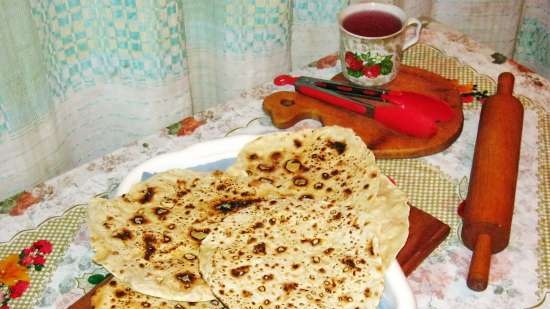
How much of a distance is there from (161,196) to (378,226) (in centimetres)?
36

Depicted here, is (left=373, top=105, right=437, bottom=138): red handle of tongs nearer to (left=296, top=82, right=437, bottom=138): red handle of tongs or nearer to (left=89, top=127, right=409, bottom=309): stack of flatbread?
(left=296, top=82, right=437, bottom=138): red handle of tongs

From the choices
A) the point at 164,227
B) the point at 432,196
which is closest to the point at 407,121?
the point at 432,196

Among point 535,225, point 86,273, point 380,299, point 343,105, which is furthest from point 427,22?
point 86,273

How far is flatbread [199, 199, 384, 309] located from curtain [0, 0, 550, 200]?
528mm

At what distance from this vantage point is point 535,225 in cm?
120

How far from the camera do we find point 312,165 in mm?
1190

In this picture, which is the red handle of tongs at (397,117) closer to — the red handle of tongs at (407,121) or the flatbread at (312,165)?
the red handle of tongs at (407,121)

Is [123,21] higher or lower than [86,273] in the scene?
higher

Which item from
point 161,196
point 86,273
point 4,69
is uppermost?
point 4,69

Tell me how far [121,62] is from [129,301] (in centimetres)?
63

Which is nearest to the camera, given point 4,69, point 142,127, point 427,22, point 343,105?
point 4,69

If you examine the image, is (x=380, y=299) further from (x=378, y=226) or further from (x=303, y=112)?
(x=303, y=112)

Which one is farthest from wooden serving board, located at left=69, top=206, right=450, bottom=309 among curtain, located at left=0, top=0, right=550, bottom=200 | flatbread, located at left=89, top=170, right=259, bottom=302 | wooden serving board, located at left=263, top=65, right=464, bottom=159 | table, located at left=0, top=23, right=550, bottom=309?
curtain, located at left=0, top=0, right=550, bottom=200

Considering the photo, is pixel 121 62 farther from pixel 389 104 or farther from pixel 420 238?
pixel 420 238
